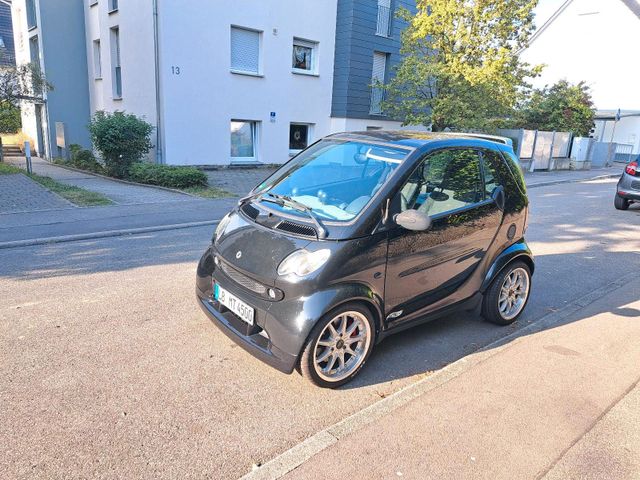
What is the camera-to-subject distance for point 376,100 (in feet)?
65.8

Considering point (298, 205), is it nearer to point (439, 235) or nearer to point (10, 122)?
point (439, 235)

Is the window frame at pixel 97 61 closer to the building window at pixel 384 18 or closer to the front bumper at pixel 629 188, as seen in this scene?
the building window at pixel 384 18

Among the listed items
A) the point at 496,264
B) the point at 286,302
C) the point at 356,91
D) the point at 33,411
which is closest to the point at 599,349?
the point at 496,264

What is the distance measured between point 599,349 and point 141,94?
618 inches

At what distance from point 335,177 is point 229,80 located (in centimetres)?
1351

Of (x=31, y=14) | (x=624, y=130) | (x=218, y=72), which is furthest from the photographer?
(x=624, y=130)

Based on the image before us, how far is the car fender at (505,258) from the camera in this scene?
4293 millimetres

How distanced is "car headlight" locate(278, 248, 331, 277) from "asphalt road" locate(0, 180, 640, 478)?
84 cm

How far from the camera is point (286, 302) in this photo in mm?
3111

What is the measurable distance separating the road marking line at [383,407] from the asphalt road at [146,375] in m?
0.09

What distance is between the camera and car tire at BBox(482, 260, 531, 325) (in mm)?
4391

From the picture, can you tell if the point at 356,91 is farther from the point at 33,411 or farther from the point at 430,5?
the point at 33,411

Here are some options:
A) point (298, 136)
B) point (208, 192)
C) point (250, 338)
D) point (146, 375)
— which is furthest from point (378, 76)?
point (146, 375)

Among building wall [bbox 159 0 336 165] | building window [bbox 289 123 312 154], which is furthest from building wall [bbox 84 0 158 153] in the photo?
building window [bbox 289 123 312 154]
